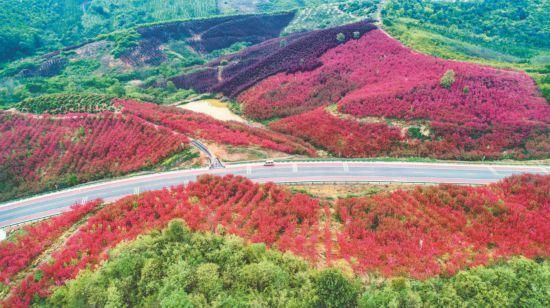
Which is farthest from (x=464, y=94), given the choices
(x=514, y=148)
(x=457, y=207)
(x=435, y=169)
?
(x=457, y=207)

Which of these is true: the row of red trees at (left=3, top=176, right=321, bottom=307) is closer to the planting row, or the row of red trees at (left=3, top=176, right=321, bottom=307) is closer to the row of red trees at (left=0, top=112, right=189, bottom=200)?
the row of red trees at (left=0, top=112, right=189, bottom=200)

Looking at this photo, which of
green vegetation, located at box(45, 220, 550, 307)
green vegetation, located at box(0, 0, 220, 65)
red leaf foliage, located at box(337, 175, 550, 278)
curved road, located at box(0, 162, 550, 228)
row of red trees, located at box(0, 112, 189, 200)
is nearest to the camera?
green vegetation, located at box(45, 220, 550, 307)

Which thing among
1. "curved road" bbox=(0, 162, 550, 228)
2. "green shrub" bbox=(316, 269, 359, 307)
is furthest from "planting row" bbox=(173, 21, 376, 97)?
"green shrub" bbox=(316, 269, 359, 307)

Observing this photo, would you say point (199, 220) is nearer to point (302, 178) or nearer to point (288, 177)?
point (288, 177)

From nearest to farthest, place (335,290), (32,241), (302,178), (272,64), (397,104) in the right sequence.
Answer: (335,290), (32,241), (302,178), (397,104), (272,64)

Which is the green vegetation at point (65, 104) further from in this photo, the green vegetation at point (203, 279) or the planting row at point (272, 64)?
the green vegetation at point (203, 279)

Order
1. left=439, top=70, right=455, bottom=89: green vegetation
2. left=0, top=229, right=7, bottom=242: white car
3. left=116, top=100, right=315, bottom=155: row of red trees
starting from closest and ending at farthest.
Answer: left=0, top=229, right=7, bottom=242: white car < left=116, top=100, right=315, bottom=155: row of red trees < left=439, top=70, right=455, bottom=89: green vegetation

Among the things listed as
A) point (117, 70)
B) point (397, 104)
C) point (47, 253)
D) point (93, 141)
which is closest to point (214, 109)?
point (93, 141)
